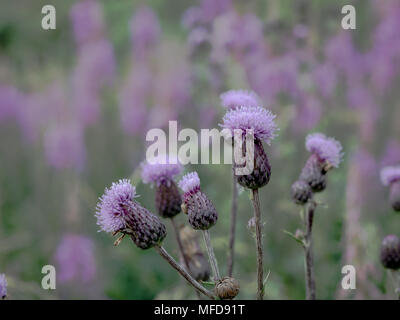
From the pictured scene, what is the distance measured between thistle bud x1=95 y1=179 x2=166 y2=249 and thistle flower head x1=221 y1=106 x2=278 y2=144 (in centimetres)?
40

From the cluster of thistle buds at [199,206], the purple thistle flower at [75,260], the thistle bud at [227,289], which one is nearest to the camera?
the thistle bud at [227,289]

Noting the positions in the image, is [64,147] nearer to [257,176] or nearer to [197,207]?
[197,207]

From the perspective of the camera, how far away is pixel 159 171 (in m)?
1.92

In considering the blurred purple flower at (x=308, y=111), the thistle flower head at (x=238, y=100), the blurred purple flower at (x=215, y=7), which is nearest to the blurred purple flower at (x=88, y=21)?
the blurred purple flower at (x=215, y=7)

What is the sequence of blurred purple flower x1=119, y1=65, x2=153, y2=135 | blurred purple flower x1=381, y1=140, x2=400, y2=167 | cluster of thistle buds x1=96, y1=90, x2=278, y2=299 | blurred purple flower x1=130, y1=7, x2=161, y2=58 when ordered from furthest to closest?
blurred purple flower x1=130, y1=7, x2=161, y2=58, blurred purple flower x1=119, y1=65, x2=153, y2=135, blurred purple flower x1=381, y1=140, x2=400, y2=167, cluster of thistle buds x1=96, y1=90, x2=278, y2=299

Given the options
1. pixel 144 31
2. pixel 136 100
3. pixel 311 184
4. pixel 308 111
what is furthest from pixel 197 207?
pixel 144 31

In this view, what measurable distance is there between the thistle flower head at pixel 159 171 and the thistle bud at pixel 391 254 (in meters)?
0.87

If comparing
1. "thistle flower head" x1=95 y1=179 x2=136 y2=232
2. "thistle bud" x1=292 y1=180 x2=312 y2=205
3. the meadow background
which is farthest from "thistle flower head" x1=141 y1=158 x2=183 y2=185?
the meadow background

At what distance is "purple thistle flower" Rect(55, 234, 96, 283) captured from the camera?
3685 millimetres

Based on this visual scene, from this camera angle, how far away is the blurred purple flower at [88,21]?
16.8 feet

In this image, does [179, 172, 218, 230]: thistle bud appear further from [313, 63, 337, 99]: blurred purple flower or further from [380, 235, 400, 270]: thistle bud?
[313, 63, 337, 99]: blurred purple flower

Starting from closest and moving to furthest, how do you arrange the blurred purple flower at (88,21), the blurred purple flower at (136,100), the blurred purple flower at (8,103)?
the blurred purple flower at (136,100) < the blurred purple flower at (88,21) < the blurred purple flower at (8,103)

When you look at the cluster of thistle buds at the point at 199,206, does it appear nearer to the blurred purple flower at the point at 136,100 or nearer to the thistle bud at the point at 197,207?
the thistle bud at the point at 197,207
